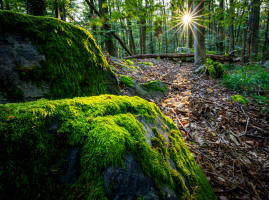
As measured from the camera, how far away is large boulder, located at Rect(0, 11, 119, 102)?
2.04 meters

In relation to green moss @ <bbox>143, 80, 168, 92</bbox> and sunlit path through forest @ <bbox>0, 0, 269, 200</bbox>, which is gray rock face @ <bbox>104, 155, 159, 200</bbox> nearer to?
sunlit path through forest @ <bbox>0, 0, 269, 200</bbox>

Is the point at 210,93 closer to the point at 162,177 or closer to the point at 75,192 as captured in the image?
the point at 162,177

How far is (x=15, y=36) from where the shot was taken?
218 centimetres

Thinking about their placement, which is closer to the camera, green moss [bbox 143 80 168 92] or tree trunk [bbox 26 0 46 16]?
tree trunk [bbox 26 0 46 16]

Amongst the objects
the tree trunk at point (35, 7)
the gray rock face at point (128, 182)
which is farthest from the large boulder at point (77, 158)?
the tree trunk at point (35, 7)

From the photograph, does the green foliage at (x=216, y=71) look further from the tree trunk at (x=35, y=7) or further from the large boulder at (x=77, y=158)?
the tree trunk at (x=35, y=7)

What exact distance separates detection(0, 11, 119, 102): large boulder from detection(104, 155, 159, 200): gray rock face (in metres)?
1.97

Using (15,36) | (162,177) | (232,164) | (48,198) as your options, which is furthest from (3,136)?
(232,164)

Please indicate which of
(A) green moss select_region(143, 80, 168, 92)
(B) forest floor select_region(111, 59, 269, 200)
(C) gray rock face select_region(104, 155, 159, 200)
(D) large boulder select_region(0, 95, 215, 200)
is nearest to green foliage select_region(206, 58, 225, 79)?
(B) forest floor select_region(111, 59, 269, 200)

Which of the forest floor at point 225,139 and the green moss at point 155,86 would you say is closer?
the forest floor at point 225,139

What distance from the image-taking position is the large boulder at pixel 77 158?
823 millimetres

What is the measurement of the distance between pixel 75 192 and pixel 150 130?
3.30ft

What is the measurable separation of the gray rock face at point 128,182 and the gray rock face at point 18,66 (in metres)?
1.99

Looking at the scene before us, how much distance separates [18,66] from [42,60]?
0.36 meters
